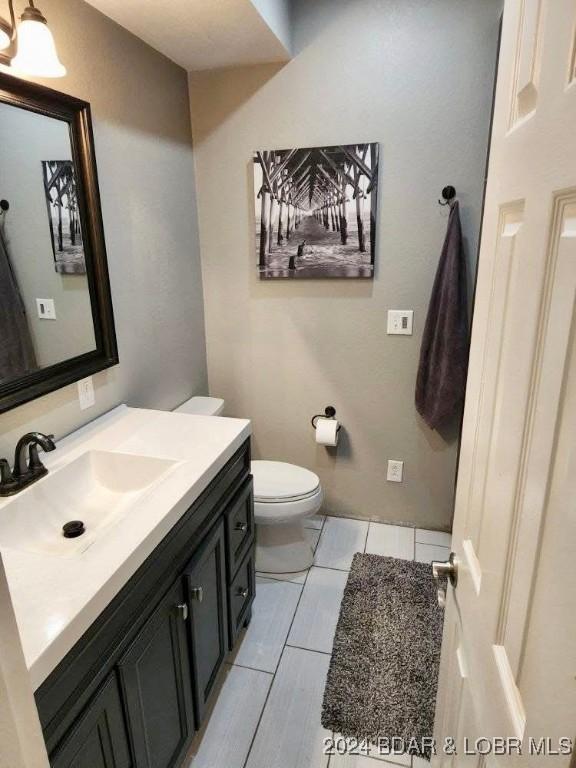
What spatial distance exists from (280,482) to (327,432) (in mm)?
390

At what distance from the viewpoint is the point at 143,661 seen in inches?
44.2

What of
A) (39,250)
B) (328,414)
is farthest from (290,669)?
(39,250)

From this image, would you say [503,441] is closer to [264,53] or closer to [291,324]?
[291,324]

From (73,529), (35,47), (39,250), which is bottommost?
(73,529)

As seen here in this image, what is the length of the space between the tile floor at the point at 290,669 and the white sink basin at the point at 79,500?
0.84 metres

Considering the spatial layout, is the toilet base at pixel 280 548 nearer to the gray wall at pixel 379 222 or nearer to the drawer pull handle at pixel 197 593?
the gray wall at pixel 379 222

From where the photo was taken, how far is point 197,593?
136 centimetres

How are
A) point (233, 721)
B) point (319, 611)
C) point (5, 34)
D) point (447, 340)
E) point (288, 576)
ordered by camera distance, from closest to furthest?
point (5, 34), point (233, 721), point (319, 611), point (447, 340), point (288, 576)

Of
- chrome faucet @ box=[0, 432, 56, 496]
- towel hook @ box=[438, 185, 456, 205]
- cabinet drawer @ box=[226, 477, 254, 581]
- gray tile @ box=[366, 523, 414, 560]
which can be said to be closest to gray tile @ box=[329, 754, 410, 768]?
cabinet drawer @ box=[226, 477, 254, 581]

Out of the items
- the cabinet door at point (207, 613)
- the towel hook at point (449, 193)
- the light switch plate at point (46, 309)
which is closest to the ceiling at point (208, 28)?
the towel hook at point (449, 193)

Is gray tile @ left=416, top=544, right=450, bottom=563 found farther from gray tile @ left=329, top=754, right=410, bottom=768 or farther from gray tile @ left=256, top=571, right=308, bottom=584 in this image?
gray tile @ left=329, top=754, right=410, bottom=768

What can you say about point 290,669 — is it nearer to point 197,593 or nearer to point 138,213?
point 197,593

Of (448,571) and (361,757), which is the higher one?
(448,571)

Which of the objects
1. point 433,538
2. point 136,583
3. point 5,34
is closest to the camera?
point 136,583
